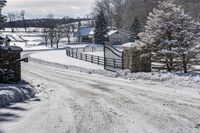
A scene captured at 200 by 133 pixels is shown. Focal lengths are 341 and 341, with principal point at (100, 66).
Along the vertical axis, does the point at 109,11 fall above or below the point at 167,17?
above

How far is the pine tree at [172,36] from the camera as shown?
774 inches

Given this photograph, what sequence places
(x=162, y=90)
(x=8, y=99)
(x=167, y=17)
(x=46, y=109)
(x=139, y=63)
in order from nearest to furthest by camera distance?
1. (x=46, y=109)
2. (x=8, y=99)
3. (x=162, y=90)
4. (x=167, y=17)
5. (x=139, y=63)

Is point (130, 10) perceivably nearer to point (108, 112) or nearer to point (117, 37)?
point (117, 37)

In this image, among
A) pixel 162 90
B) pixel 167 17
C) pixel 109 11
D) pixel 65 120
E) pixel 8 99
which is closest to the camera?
pixel 65 120

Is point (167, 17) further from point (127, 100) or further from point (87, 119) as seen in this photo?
point (87, 119)

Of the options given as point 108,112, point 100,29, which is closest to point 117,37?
point 100,29

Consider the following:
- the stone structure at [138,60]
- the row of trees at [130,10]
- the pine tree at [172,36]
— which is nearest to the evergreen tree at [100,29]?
the row of trees at [130,10]

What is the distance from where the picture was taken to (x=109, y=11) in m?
131

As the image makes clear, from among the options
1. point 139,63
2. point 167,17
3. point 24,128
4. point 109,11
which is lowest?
point 24,128

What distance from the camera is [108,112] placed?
1062cm

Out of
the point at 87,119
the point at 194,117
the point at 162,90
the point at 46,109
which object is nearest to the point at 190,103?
the point at 194,117

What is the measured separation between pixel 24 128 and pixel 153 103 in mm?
4960

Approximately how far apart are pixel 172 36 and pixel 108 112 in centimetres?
1099

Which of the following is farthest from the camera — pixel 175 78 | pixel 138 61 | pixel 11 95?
pixel 138 61
